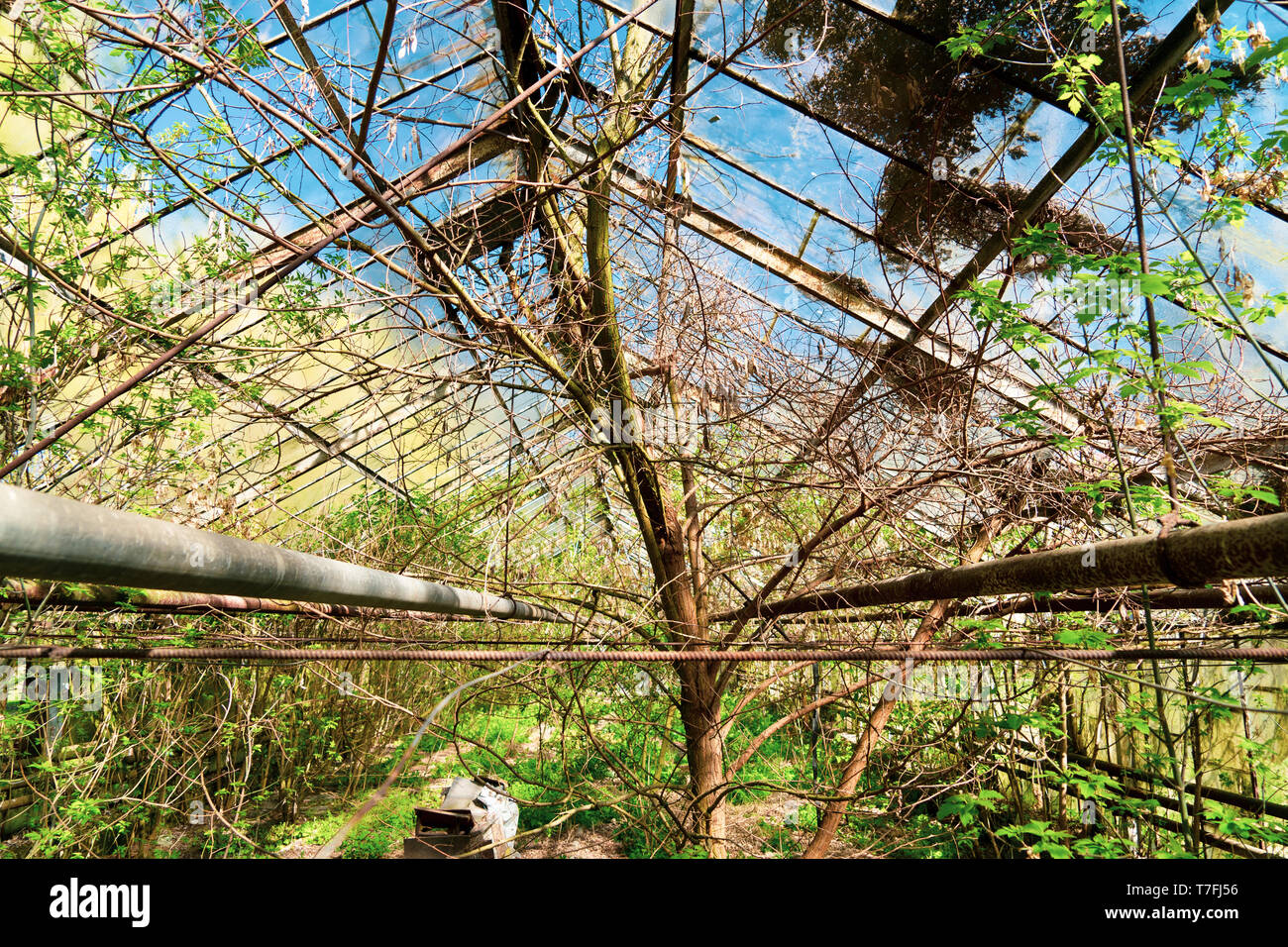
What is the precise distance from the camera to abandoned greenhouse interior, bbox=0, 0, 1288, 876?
188cm

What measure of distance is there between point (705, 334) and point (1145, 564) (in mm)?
2239

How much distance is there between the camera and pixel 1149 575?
40.7 inches

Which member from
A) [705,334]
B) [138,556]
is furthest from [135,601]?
[705,334]

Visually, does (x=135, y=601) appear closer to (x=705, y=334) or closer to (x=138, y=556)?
(x=138, y=556)

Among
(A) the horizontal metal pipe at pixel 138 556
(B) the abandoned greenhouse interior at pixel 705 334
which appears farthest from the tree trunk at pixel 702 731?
(A) the horizontal metal pipe at pixel 138 556

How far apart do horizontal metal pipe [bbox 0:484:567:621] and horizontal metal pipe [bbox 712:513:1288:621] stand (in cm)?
117

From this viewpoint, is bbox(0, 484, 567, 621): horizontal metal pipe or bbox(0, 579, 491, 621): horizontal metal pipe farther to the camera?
bbox(0, 579, 491, 621): horizontal metal pipe

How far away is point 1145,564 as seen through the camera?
1.03 m

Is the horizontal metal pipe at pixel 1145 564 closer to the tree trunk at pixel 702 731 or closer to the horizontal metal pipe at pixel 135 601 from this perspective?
the horizontal metal pipe at pixel 135 601

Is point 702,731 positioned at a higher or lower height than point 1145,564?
lower

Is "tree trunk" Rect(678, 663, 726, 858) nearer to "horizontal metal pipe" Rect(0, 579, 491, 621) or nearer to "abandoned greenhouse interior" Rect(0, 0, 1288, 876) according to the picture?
"abandoned greenhouse interior" Rect(0, 0, 1288, 876)

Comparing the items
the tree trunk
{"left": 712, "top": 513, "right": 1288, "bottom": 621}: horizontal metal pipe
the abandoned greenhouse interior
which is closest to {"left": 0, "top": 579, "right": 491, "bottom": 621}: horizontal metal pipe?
the abandoned greenhouse interior

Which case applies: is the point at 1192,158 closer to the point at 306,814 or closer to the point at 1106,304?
the point at 1106,304

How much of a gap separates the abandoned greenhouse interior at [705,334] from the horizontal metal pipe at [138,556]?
0.08 metres
